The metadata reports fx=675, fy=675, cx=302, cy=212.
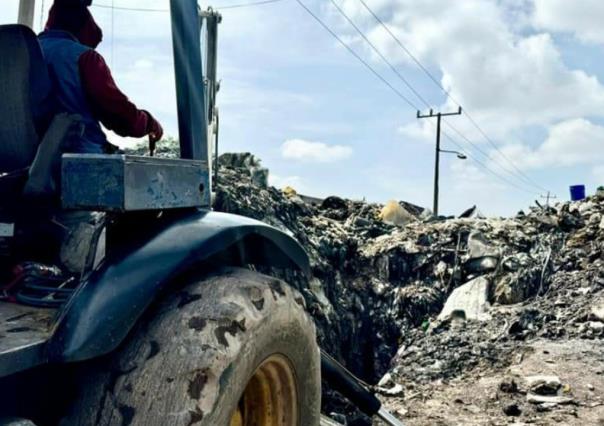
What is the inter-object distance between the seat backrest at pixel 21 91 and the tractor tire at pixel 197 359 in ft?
2.59

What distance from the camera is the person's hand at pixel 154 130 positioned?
2.19m

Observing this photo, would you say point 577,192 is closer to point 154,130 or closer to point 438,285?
point 438,285

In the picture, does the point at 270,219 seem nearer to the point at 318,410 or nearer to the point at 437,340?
the point at 437,340

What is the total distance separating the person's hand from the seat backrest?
0.32m

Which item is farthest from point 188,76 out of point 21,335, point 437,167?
point 437,167

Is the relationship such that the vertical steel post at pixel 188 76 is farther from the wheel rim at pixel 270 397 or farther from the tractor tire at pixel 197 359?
the wheel rim at pixel 270 397

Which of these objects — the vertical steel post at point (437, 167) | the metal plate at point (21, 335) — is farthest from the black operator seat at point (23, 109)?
the vertical steel post at point (437, 167)

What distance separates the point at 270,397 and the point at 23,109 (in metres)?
1.10

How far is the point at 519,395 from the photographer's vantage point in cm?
501

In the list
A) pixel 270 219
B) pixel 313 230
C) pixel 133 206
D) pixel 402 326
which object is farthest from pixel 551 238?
pixel 133 206

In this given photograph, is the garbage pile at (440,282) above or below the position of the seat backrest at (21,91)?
below

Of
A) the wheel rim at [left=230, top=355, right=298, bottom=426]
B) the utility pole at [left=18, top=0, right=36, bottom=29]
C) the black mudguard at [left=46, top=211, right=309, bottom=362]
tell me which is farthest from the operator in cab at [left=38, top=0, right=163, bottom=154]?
the utility pole at [left=18, top=0, right=36, bottom=29]

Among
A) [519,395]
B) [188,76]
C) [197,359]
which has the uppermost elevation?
[188,76]

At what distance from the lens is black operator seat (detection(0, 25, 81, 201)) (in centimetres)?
197
